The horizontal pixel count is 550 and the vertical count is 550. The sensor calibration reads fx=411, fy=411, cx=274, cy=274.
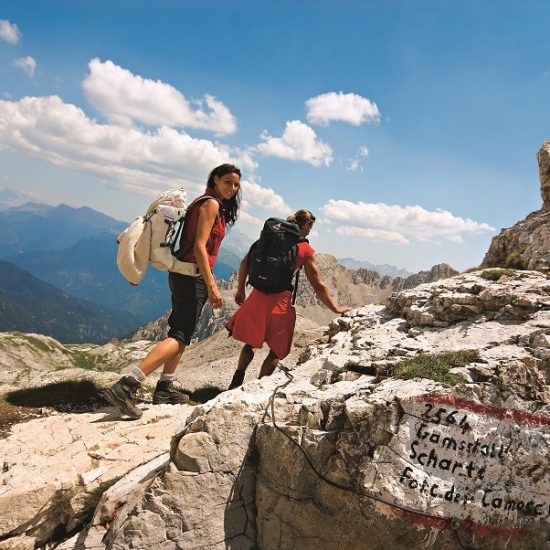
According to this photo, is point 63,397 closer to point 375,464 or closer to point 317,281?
point 317,281

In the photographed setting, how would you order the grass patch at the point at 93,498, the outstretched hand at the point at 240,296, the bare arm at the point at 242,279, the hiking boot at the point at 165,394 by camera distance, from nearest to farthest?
the grass patch at the point at 93,498 → the bare arm at the point at 242,279 → the outstretched hand at the point at 240,296 → the hiking boot at the point at 165,394

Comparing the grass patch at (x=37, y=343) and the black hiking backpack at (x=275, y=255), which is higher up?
the black hiking backpack at (x=275, y=255)

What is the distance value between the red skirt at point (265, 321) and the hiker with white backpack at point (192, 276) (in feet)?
2.05

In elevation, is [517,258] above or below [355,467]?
above

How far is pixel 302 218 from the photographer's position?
352 inches

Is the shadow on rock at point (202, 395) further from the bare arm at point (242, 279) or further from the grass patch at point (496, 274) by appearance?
the grass patch at point (496, 274)

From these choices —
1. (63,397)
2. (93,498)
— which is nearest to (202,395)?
(63,397)

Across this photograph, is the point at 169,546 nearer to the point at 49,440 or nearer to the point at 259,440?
the point at 259,440

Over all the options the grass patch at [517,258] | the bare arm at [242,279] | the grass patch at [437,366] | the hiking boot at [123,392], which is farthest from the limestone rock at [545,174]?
the hiking boot at [123,392]

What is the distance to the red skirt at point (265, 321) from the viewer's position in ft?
28.2

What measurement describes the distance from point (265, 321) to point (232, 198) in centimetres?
284

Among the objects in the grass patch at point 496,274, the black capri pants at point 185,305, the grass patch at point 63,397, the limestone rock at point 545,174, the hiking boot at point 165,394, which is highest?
the limestone rock at point 545,174

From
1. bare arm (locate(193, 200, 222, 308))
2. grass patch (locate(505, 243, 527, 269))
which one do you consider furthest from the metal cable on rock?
grass patch (locate(505, 243, 527, 269))

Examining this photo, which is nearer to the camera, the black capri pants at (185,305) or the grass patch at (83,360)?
the black capri pants at (185,305)
